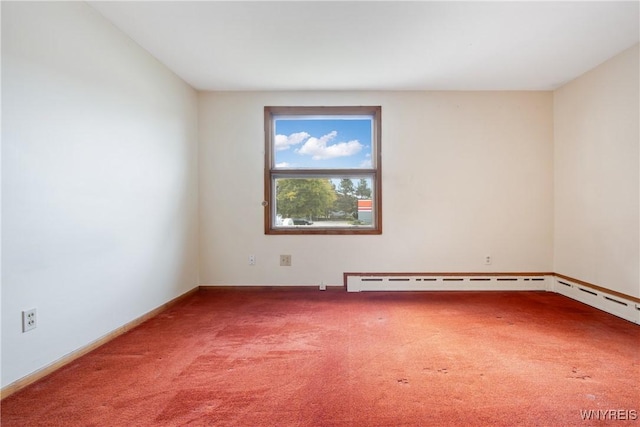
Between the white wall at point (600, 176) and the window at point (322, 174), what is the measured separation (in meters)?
2.08

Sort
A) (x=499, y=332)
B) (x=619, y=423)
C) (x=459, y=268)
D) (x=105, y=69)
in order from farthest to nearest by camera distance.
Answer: (x=459, y=268) → (x=499, y=332) → (x=105, y=69) → (x=619, y=423)

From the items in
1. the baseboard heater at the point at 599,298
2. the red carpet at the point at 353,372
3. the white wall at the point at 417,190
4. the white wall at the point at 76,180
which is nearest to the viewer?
the red carpet at the point at 353,372

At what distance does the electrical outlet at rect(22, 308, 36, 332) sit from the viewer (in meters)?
1.59

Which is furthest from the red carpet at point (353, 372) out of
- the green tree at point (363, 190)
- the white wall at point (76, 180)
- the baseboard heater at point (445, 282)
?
the green tree at point (363, 190)

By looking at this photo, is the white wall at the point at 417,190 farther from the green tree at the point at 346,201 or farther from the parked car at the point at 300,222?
the green tree at the point at 346,201

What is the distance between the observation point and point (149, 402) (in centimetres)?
149

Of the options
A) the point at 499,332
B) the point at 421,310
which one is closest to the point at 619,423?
the point at 499,332

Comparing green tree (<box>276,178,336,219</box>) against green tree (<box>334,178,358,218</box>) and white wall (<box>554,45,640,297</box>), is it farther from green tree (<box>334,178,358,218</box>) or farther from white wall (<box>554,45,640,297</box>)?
white wall (<box>554,45,640,297</box>)

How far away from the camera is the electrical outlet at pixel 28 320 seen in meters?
1.59

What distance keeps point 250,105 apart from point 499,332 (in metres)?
3.36

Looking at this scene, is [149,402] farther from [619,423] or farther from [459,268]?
[459,268]

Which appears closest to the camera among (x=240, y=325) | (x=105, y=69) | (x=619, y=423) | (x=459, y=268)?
(x=619, y=423)

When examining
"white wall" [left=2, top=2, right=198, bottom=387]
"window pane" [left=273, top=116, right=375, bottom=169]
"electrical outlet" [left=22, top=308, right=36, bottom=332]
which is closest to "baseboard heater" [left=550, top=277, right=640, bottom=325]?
"window pane" [left=273, top=116, right=375, bottom=169]

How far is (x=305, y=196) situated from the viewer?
3.62m
